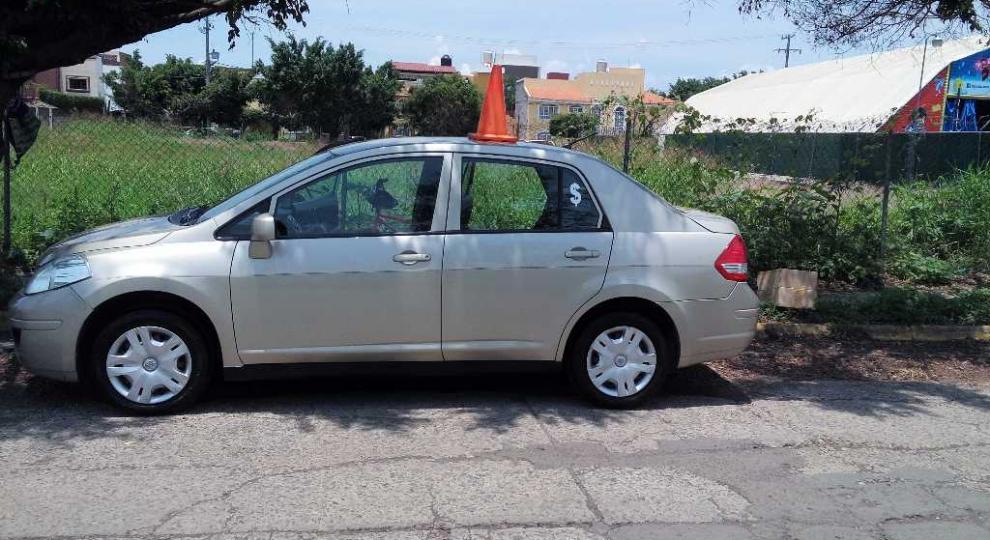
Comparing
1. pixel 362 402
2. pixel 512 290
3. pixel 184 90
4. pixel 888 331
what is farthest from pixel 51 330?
pixel 184 90

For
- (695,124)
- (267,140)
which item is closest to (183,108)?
(267,140)

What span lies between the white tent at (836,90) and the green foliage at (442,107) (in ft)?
49.6

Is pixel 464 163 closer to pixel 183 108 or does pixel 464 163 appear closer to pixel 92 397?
pixel 92 397

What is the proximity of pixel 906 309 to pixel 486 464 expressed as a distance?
538 cm

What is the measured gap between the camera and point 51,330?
522 centimetres

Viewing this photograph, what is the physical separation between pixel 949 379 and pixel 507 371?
3893 mm

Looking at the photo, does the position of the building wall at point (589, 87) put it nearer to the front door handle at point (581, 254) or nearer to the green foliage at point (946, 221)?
the green foliage at point (946, 221)

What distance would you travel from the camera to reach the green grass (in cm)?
951

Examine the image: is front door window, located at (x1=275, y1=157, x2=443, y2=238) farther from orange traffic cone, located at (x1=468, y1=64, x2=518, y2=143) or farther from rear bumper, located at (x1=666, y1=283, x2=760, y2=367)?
rear bumper, located at (x1=666, y1=283, x2=760, y2=367)

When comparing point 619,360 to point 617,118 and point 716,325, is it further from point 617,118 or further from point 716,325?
point 617,118

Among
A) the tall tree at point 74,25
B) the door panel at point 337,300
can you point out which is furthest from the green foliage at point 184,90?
the door panel at point 337,300

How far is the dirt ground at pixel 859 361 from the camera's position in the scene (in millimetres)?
7078

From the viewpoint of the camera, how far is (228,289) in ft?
17.4

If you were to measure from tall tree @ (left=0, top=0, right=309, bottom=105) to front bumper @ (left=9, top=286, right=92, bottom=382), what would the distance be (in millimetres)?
2226
